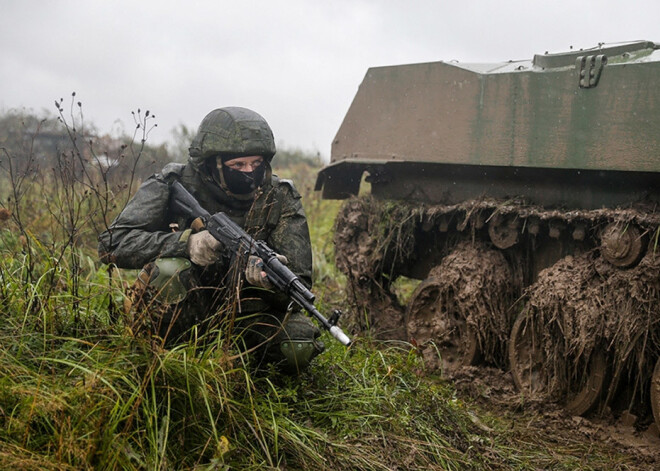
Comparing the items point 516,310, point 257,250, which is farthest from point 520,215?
point 257,250

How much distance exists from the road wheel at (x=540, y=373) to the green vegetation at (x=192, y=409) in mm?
527

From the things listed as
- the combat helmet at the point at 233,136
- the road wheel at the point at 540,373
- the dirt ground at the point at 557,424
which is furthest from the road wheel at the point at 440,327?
the combat helmet at the point at 233,136

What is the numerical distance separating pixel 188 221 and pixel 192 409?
143cm

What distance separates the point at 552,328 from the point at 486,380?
0.73 metres

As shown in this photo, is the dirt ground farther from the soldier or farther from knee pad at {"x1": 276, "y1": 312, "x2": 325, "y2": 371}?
the soldier

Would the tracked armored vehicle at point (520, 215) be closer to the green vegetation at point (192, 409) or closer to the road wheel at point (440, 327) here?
the road wheel at point (440, 327)

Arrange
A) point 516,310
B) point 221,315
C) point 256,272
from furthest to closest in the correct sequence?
point 516,310 → point 221,315 → point 256,272

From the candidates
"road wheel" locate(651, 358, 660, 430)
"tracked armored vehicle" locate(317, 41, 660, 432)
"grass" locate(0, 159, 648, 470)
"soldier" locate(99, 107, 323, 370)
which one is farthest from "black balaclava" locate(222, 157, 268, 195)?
"road wheel" locate(651, 358, 660, 430)

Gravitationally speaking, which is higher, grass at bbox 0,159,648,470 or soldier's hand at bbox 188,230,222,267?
soldier's hand at bbox 188,230,222,267

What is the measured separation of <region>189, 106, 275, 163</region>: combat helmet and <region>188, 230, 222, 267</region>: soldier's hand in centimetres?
50

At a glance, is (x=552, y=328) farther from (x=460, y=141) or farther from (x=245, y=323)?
(x=245, y=323)

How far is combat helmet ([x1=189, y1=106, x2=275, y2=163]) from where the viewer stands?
426cm

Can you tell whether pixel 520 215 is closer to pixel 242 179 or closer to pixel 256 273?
pixel 242 179

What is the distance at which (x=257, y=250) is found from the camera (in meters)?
3.86
